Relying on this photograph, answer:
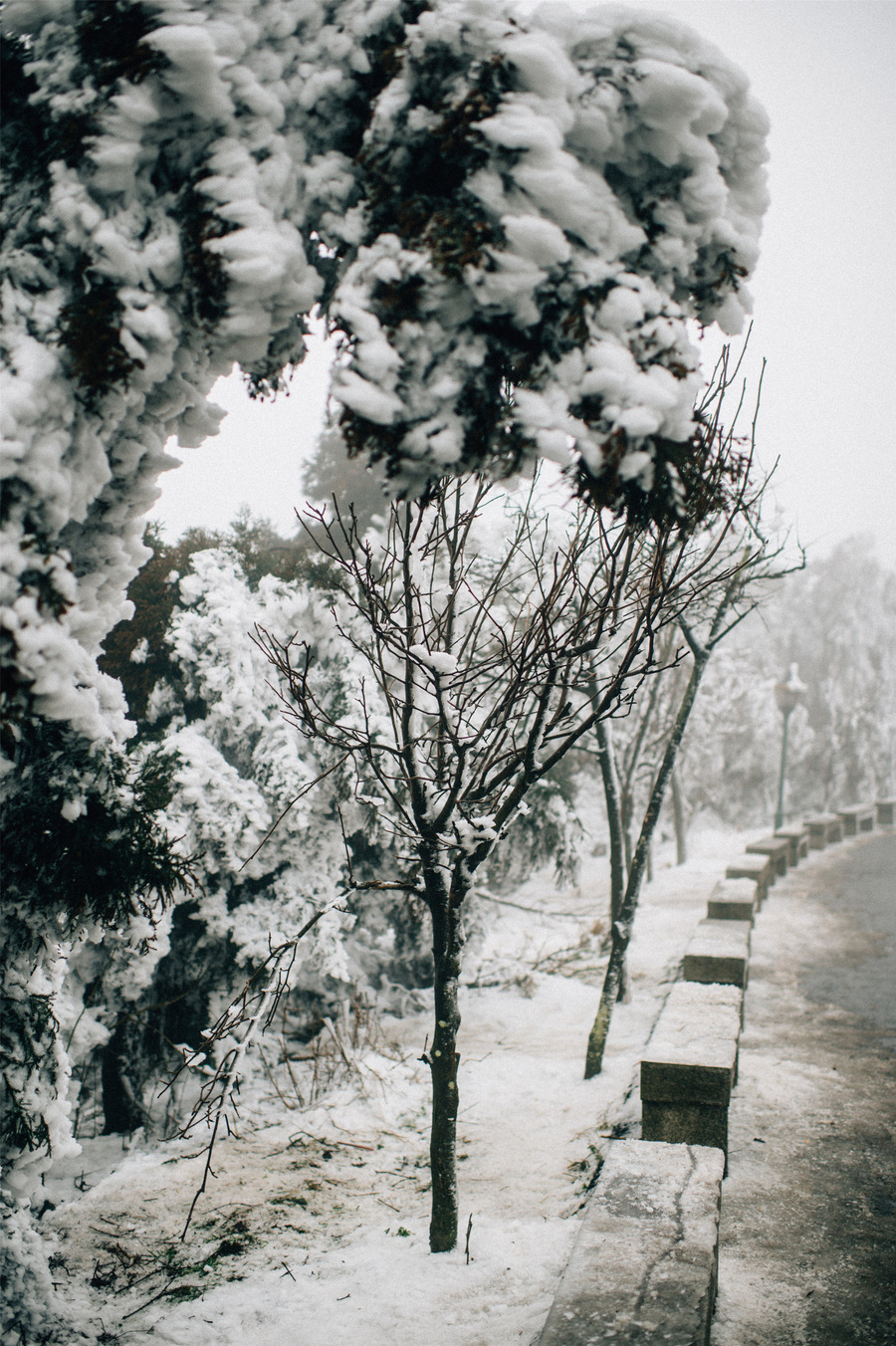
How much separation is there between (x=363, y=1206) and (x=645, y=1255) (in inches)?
91.7

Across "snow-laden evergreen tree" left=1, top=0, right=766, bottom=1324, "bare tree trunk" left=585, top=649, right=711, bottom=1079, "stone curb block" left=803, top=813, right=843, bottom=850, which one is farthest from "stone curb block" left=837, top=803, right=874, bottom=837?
"snow-laden evergreen tree" left=1, top=0, right=766, bottom=1324

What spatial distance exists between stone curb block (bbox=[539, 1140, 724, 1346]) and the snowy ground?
626mm

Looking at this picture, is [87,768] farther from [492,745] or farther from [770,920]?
[770,920]

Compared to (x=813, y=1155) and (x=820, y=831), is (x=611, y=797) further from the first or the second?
(x=820, y=831)

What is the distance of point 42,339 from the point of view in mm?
2012

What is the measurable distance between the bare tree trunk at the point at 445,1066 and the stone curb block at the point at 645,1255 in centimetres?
76

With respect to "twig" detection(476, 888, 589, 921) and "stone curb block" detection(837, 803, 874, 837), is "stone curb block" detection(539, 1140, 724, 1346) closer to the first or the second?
"twig" detection(476, 888, 589, 921)

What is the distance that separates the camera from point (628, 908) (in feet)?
19.7

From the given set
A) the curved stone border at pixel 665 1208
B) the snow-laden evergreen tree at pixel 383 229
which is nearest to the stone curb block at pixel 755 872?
the curved stone border at pixel 665 1208

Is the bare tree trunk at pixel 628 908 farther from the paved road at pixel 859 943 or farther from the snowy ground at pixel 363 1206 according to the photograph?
the paved road at pixel 859 943

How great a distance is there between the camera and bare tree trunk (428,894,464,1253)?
362 cm

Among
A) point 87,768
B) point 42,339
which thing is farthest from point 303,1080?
point 42,339

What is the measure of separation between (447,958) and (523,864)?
4.99 meters

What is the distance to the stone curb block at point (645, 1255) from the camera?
2400 millimetres
